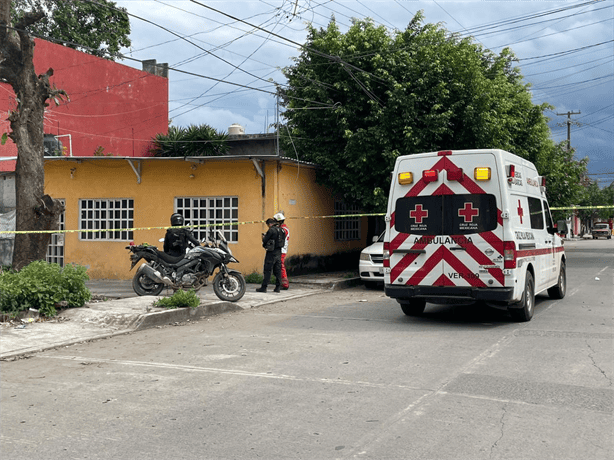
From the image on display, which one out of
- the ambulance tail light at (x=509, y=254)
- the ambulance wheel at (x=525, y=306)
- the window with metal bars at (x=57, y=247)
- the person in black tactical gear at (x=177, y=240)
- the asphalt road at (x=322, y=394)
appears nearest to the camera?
the asphalt road at (x=322, y=394)

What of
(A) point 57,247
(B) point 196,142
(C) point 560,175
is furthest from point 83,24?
(C) point 560,175

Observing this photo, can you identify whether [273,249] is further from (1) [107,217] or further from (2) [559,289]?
(1) [107,217]

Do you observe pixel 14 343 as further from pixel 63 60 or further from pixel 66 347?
pixel 63 60

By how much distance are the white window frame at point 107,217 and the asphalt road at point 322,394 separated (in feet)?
30.4

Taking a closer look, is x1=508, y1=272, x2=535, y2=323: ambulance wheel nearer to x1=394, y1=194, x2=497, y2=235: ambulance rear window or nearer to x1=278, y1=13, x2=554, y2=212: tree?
x1=394, y1=194, x2=497, y2=235: ambulance rear window

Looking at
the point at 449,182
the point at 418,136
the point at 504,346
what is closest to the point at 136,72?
the point at 418,136

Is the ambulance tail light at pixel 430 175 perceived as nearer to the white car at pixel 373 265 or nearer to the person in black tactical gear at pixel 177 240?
the person in black tactical gear at pixel 177 240

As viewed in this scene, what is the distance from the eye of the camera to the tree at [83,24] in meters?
34.8

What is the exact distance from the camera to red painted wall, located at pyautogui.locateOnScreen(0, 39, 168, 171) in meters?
26.6

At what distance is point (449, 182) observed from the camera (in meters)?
10.0

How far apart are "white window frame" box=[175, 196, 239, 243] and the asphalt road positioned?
766 cm

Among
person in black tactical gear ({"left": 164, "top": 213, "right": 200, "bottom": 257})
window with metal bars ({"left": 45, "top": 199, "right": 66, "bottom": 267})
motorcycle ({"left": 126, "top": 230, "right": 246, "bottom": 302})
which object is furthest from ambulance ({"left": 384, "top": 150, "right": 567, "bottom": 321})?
window with metal bars ({"left": 45, "top": 199, "right": 66, "bottom": 267})

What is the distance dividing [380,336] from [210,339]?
2364 millimetres

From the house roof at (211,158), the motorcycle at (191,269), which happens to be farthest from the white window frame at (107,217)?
the motorcycle at (191,269)
